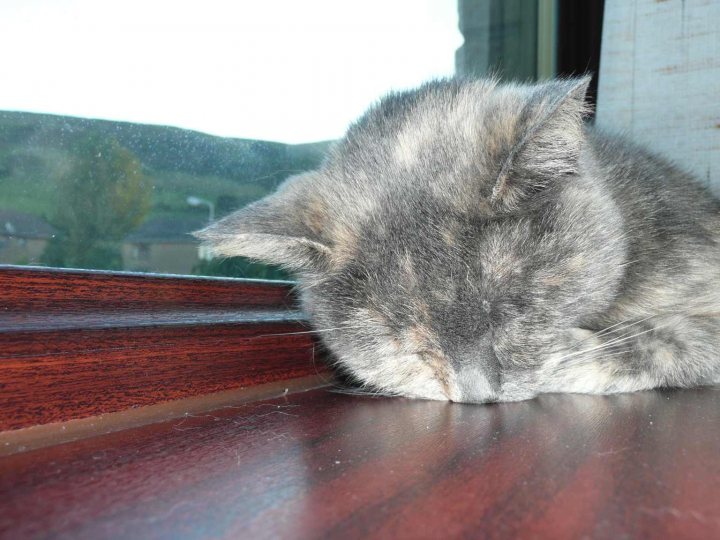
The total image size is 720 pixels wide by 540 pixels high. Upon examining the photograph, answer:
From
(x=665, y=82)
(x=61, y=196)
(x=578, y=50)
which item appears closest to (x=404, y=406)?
(x=61, y=196)

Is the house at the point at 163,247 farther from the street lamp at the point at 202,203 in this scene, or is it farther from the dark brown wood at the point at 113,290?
the dark brown wood at the point at 113,290

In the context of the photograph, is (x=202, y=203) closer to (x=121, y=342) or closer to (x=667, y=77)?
(x=121, y=342)

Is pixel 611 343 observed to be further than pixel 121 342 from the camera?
Yes

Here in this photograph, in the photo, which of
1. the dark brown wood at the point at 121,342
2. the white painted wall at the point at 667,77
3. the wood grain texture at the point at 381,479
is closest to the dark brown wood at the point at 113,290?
the dark brown wood at the point at 121,342

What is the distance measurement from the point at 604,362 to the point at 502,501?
0.62m

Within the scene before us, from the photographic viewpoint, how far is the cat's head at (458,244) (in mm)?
986

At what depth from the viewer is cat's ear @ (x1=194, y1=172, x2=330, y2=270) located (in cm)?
101

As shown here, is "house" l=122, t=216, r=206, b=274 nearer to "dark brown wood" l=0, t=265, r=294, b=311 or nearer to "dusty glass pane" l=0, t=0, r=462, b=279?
"dusty glass pane" l=0, t=0, r=462, b=279

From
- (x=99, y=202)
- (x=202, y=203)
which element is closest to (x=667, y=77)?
(x=202, y=203)

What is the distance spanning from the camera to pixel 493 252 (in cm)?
100

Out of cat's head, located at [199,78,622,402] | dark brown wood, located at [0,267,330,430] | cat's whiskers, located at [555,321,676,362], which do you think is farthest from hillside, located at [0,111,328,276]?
cat's whiskers, located at [555,321,676,362]

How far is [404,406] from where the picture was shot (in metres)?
1.07

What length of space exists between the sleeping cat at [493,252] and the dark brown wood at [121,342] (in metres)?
0.12

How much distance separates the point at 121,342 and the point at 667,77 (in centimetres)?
186
